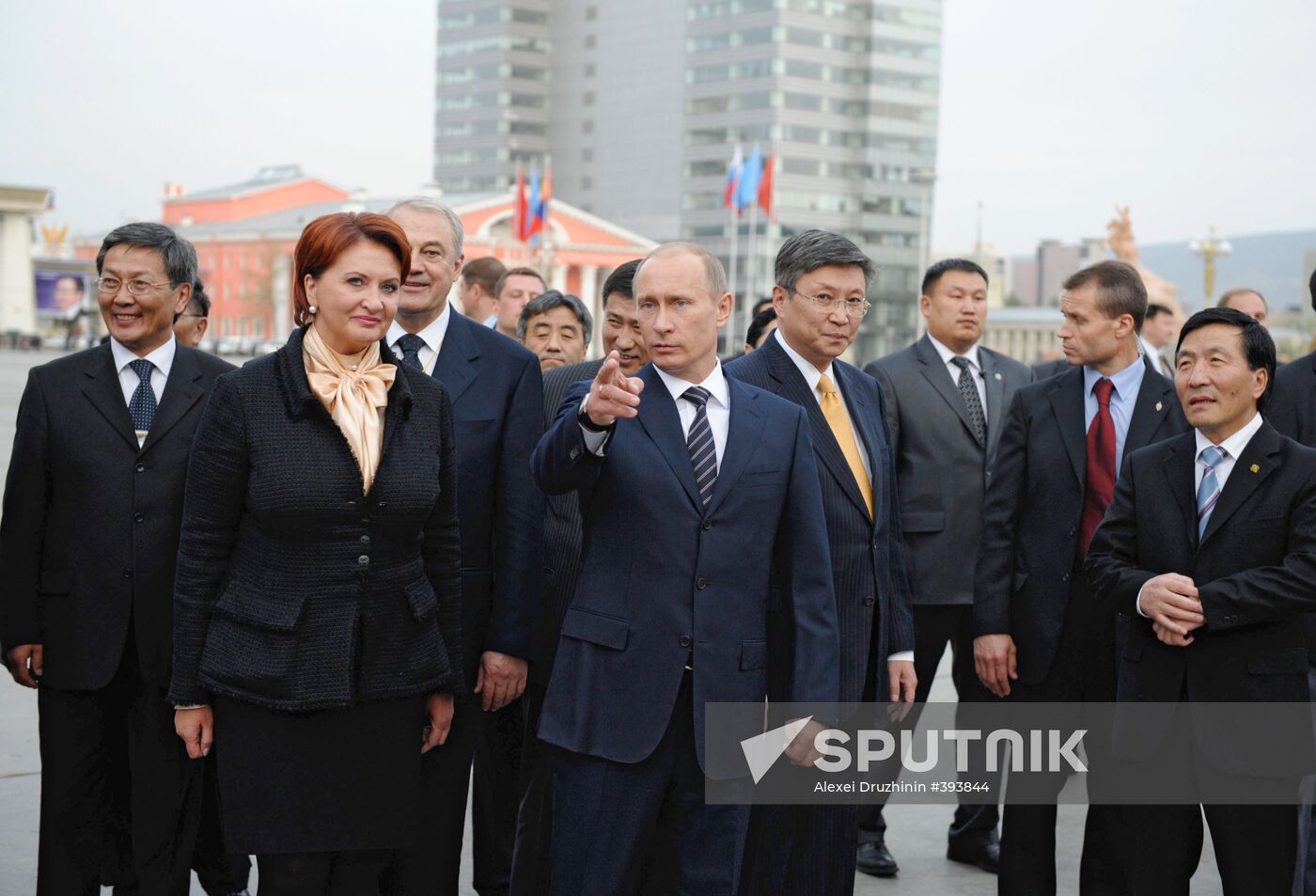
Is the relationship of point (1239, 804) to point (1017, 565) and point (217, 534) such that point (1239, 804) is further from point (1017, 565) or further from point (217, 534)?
point (217, 534)

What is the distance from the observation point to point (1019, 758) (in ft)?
15.4

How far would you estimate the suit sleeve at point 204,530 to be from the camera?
3.09m

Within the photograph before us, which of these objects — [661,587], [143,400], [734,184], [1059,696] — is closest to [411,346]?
[143,400]

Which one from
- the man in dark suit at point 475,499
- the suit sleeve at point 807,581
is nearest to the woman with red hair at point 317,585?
the man in dark suit at point 475,499

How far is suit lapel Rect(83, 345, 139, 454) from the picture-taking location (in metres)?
3.83

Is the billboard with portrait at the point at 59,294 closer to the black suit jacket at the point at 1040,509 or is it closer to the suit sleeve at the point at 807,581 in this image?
the black suit jacket at the point at 1040,509

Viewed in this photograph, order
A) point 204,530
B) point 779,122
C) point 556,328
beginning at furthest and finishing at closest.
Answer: point 779,122 < point 556,328 < point 204,530

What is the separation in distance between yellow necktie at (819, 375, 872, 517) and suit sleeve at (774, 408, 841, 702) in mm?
568

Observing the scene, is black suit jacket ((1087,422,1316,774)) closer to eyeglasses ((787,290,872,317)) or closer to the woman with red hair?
eyeglasses ((787,290,872,317))

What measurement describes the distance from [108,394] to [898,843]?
11.3 ft

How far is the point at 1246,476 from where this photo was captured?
379 cm

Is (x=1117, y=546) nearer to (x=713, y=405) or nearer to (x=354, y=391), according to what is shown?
(x=713, y=405)

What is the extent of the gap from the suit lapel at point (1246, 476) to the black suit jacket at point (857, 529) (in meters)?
0.90

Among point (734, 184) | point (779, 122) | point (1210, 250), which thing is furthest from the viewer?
point (779, 122)
